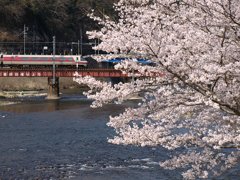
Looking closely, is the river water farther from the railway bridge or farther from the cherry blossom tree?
the railway bridge

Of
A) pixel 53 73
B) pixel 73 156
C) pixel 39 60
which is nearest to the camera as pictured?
pixel 73 156

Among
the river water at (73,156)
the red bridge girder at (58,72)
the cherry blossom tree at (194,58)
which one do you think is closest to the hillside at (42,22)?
the red bridge girder at (58,72)

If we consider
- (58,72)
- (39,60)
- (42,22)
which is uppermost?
(42,22)

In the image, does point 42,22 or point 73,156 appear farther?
point 42,22

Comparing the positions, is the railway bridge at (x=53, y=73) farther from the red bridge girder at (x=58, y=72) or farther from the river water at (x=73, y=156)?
the river water at (x=73, y=156)

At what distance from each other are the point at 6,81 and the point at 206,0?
6578 centimetres

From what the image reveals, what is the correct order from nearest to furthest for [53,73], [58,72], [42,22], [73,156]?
[73,156] < [53,73] < [58,72] < [42,22]

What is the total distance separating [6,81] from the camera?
66.7m

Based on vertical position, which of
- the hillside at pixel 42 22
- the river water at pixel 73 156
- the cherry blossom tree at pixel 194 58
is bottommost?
the river water at pixel 73 156

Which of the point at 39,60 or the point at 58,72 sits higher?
the point at 39,60

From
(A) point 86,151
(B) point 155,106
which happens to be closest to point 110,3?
(A) point 86,151

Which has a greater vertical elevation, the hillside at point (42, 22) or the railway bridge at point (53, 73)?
the hillside at point (42, 22)

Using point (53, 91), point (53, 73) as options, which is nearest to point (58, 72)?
point (53, 73)

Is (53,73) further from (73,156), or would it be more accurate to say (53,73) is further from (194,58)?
(194,58)
